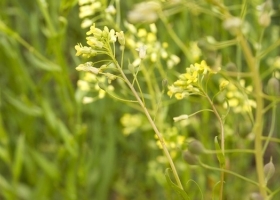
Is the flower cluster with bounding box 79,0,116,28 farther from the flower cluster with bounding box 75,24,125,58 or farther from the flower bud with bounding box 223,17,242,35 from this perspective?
the flower bud with bounding box 223,17,242,35

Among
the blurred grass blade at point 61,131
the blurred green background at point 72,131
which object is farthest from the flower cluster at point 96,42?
the blurred grass blade at point 61,131

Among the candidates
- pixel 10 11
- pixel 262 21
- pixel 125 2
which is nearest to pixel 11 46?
pixel 10 11

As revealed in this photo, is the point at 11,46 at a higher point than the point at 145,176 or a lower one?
higher

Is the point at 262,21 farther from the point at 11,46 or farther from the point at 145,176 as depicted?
the point at 145,176

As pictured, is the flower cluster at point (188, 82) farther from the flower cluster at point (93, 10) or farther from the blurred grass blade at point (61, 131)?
the blurred grass blade at point (61, 131)

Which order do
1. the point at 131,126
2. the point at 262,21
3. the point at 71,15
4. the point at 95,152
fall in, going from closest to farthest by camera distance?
the point at 262,21
the point at 131,126
the point at 95,152
the point at 71,15

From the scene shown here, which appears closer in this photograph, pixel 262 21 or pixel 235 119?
pixel 262 21

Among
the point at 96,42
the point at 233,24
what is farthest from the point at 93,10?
the point at 233,24

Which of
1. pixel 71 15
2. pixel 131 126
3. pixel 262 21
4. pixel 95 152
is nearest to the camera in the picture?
pixel 262 21
